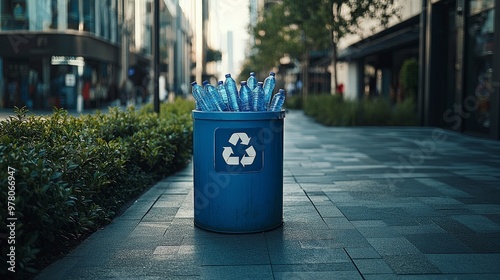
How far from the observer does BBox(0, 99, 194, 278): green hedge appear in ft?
12.9

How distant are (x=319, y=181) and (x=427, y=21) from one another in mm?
13413

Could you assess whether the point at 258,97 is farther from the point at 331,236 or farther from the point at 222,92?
the point at 331,236

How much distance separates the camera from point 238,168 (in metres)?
4.97

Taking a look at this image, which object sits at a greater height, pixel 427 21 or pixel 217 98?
pixel 427 21

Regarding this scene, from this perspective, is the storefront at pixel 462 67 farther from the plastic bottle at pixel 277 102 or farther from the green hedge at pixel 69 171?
the plastic bottle at pixel 277 102

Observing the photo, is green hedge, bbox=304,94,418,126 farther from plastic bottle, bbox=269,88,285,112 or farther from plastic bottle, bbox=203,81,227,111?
plastic bottle, bbox=203,81,227,111

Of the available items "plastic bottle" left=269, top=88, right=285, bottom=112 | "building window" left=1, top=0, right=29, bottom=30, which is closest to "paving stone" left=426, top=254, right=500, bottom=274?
"plastic bottle" left=269, top=88, right=285, bottom=112

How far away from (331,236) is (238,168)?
102 centimetres

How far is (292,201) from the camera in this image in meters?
6.65

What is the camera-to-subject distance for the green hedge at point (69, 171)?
154 inches

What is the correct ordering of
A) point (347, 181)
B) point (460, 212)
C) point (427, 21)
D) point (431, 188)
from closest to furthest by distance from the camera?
point (460, 212), point (431, 188), point (347, 181), point (427, 21)

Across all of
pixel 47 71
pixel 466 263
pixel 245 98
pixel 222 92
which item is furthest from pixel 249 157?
pixel 47 71

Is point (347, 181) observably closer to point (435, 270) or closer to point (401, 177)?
point (401, 177)

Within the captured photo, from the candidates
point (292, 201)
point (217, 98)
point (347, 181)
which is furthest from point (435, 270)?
point (347, 181)
